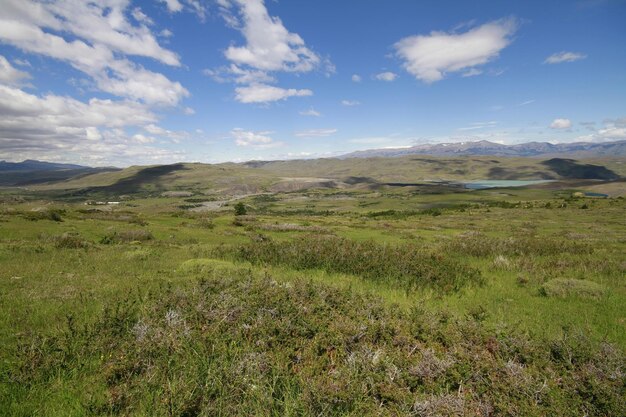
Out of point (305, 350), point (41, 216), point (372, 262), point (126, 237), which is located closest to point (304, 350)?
point (305, 350)

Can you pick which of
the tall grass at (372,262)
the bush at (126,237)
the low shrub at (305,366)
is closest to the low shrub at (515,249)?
the tall grass at (372,262)

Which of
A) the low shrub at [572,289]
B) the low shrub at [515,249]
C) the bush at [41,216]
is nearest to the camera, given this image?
the low shrub at [572,289]

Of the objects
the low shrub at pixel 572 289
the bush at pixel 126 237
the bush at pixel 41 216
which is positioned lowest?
the bush at pixel 126 237

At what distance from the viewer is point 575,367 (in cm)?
695

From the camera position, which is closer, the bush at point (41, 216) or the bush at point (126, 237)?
the bush at point (126, 237)

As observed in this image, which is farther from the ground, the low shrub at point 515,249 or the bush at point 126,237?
the bush at point 126,237

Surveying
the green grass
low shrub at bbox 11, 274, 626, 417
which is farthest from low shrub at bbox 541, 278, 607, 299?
low shrub at bbox 11, 274, 626, 417

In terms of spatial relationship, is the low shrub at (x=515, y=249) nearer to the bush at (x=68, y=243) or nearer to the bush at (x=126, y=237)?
the bush at (x=68, y=243)

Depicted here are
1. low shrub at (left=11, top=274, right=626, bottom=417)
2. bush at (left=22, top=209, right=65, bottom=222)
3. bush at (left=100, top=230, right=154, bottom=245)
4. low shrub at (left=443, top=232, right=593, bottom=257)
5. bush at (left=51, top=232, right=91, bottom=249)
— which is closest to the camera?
low shrub at (left=11, top=274, right=626, bottom=417)

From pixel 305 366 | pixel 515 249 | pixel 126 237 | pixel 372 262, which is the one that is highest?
pixel 305 366

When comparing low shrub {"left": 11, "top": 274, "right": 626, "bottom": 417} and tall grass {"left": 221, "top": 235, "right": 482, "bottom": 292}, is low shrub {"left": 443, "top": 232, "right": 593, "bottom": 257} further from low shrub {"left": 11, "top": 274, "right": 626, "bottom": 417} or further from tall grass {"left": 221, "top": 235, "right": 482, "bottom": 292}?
low shrub {"left": 11, "top": 274, "right": 626, "bottom": 417}

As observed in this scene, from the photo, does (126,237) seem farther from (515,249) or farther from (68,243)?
(515,249)

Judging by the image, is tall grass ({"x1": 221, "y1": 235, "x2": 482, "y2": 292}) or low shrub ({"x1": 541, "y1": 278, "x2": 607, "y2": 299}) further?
tall grass ({"x1": 221, "y1": 235, "x2": 482, "y2": 292})

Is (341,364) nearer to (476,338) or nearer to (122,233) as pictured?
(476,338)
